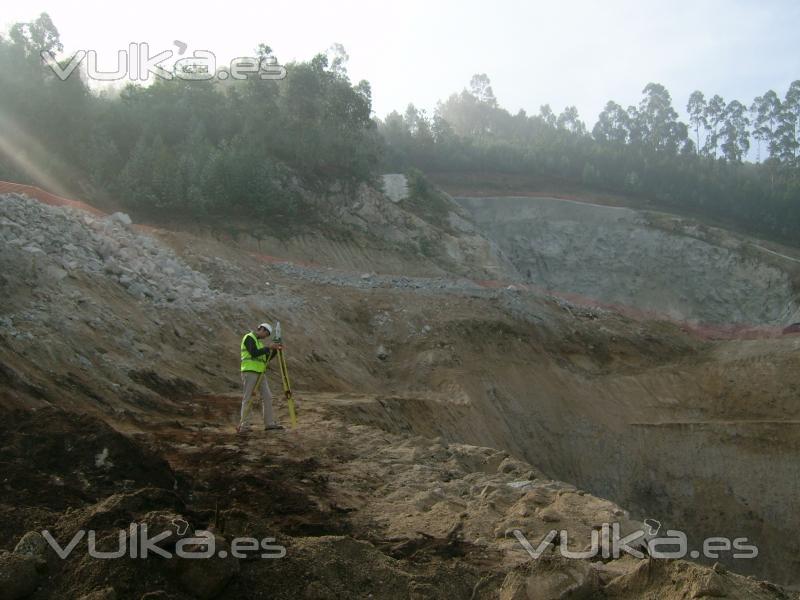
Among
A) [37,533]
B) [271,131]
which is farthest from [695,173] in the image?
[37,533]

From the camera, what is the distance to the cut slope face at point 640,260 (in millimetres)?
34656

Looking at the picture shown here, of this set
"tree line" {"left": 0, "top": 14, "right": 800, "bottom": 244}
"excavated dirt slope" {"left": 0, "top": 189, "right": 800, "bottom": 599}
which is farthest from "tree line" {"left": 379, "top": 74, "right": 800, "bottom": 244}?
"excavated dirt slope" {"left": 0, "top": 189, "right": 800, "bottom": 599}

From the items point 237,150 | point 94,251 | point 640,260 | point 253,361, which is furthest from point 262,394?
point 640,260

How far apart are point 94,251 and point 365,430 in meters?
7.04

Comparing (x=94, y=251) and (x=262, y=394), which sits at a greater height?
(x=94, y=251)

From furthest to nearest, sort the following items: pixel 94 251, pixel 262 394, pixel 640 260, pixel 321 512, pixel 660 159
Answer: pixel 660 159, pixel 640 260, pixel 94 251, pixel 262 394, pixel 321 512

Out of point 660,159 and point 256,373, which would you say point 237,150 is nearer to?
point 256,373

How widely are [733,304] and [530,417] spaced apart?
20.8 m

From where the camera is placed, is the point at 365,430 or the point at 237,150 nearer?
the point at 365,430

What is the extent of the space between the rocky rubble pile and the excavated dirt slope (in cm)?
6

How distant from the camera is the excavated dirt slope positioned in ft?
14.8

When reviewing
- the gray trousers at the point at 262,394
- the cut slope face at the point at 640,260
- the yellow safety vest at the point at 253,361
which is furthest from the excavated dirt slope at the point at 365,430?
the cut slope face at the point at 640,260

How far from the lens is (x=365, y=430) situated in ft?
33.3

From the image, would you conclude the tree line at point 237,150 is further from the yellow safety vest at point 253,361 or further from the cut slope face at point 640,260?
the yellow safety vest at point 253,361
